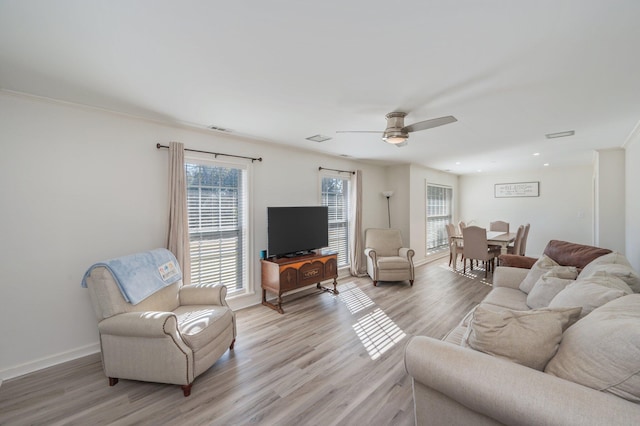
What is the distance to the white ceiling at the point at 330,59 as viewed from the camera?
1.38 meters

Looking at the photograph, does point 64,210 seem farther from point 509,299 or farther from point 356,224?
point 509,299

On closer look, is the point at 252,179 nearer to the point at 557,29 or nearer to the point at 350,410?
the point at 350,410

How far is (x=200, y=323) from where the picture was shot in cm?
230

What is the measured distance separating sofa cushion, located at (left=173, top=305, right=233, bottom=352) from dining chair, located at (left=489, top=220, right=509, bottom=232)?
23.9 feet

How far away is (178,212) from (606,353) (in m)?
3.57

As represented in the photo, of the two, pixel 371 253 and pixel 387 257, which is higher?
pixel 371 253

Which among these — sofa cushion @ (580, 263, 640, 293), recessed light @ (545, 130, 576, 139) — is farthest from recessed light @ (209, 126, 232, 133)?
recessed light @ (545, 130, 576, 139)

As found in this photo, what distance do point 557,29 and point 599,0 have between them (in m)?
0.21

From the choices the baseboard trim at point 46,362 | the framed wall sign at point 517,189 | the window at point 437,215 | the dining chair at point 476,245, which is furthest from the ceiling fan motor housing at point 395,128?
the framed wall sign at point 517,189

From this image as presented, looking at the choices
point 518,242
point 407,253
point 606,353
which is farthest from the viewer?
point 518,242

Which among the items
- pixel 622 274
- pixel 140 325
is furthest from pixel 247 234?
pixel 622 274

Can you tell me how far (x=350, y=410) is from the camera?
191 cm

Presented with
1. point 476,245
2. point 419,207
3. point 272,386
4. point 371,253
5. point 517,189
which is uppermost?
point 517,189

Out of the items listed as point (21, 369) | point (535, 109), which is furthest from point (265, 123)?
point (21, 369)
